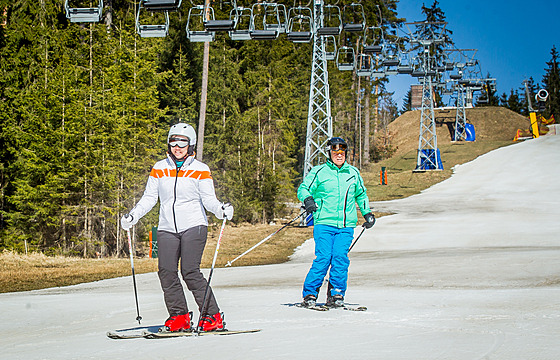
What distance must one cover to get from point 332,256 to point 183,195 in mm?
2504

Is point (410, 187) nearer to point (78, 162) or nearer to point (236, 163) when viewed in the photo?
point (236, 163)

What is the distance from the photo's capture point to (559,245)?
1869 cm

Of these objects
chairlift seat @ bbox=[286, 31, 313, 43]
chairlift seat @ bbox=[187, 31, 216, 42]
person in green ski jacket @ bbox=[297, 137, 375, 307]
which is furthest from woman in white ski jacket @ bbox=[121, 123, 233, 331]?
chairlift seat @ bbox=[286, 31, 313, 43]

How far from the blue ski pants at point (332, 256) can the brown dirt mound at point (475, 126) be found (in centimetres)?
7014

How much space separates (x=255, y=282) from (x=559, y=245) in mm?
10793

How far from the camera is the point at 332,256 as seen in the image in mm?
7723

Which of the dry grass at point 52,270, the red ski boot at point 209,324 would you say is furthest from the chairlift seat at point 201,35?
the red ski boot at point 209,324

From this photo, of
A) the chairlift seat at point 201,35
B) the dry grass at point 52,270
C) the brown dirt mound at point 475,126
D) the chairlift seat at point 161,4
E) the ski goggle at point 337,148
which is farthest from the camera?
the brown dirt mound at point 475,126

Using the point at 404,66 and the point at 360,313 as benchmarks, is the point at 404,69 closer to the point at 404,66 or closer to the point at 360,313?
the point at 404,66

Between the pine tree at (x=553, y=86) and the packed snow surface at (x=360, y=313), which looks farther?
the pine tree at (x=553, y=86)

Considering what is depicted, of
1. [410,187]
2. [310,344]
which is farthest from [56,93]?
[410,187]

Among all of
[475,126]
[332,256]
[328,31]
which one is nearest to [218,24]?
[328,31]

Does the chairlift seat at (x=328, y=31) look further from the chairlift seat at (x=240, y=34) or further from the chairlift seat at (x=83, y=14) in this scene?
the chairlift seat at (x=83, y=14)

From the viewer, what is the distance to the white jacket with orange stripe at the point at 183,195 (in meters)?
5.93
